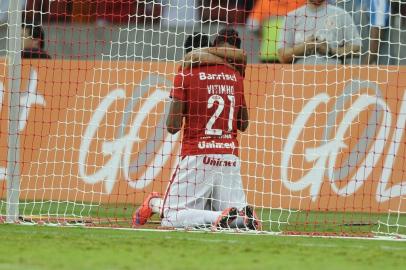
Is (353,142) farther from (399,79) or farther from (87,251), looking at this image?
(87,251)

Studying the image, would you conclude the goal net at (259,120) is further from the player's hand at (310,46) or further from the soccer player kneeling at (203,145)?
the soccer player kneeling at (203,145)

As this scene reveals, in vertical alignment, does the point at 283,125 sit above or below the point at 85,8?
below

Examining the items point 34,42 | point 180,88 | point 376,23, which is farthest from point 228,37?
point 34,42

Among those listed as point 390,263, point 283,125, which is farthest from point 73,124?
point 390,263

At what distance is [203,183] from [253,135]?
238 centimetres

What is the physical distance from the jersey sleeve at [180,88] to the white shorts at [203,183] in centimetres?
58

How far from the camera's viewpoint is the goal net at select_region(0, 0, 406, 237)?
42.0 ft

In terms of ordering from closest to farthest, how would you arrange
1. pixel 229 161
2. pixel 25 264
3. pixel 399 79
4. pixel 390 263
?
pixel 25 264 < pixel 390 263 < pixel 229 161 < pixel 399 79

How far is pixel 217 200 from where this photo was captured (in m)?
10.9

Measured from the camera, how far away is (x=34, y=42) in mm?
13680

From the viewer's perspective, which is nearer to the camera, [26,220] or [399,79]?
[26,220]

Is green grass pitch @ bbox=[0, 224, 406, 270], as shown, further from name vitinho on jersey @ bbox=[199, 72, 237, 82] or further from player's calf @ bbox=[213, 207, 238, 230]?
name vitinho on jersey @ bbox=[199, 72, 237, 82]

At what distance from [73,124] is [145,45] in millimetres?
1279

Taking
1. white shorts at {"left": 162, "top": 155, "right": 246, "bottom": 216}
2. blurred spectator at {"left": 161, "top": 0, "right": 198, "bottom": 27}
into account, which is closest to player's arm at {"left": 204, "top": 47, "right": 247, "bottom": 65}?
white shorts at {"left": 162, "top": 155, "right": 246, "bottom": 216}
